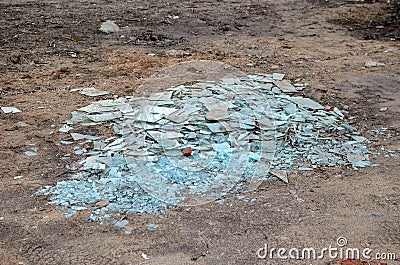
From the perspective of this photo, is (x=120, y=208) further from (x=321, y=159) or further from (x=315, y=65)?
(x=315, y=65)

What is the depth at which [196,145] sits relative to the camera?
434cm

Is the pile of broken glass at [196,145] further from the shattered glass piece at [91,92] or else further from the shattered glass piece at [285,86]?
the shattered glass piece at [91,92]

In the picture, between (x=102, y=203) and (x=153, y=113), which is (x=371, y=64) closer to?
(x=153, y=113)

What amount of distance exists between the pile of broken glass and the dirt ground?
159mm

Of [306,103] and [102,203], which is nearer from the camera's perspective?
[102,203]

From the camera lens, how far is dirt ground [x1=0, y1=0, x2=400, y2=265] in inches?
131

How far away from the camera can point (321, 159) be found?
439cm

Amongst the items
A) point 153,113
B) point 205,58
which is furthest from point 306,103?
point 205,58

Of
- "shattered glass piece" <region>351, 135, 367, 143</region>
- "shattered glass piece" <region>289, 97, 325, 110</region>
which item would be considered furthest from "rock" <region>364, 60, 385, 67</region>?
"shattered glass piece" <region>351, 135, 367, 143</region>

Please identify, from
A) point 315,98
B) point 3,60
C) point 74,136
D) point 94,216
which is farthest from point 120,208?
point 3,60

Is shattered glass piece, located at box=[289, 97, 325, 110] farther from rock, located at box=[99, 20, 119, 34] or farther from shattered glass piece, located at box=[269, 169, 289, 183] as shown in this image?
rock, located at box=[99, 20, 119, 34]

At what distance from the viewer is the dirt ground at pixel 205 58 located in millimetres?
3322

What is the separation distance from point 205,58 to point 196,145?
2.48 meters

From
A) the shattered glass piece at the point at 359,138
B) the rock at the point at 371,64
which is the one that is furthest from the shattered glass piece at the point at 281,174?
the rock at the point at 371,64
